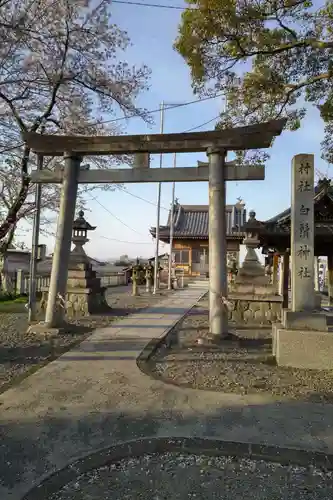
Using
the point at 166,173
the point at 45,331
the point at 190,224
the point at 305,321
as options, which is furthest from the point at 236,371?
the point at 190,224

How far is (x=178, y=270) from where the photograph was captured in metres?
34.6

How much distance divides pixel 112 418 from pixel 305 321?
3.95 metres

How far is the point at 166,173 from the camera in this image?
30.3 feet

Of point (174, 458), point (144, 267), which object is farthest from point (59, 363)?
point (144, 267)

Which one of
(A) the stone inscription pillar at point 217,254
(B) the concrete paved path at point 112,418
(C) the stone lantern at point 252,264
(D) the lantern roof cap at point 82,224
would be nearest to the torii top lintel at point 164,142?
(A) the stone inscription pillar at point 217,254

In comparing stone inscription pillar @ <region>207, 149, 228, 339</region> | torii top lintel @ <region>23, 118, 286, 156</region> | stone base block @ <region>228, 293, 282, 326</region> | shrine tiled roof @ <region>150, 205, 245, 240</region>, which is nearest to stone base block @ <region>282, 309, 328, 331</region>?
stone inscription pillar @ <region>207, 149, 228, 339</region>

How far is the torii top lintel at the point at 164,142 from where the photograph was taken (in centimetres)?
847

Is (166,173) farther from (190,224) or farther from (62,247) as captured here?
(190,224)

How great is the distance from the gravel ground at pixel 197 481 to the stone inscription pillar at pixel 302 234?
410cm

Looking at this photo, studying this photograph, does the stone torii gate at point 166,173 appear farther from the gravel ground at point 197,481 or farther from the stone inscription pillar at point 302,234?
the gravel ground at point 197,481

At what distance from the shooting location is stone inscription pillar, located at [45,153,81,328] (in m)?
9.00

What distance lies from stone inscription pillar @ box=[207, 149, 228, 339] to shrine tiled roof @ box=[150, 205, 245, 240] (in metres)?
23.2

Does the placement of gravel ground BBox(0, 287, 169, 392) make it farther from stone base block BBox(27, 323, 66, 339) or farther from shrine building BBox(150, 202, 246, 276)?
shrine building BBox(150, 202, 246, 276)

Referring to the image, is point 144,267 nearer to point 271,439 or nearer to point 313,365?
point 313,365
